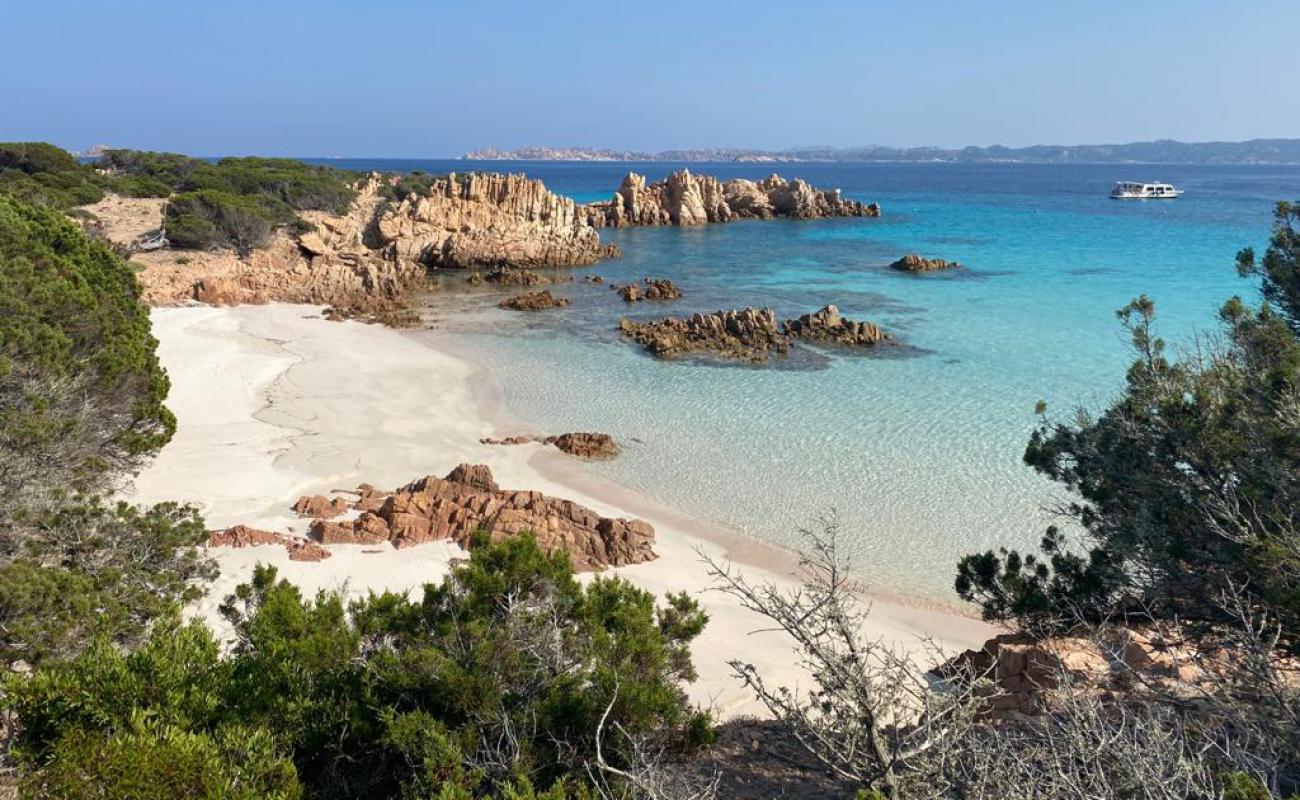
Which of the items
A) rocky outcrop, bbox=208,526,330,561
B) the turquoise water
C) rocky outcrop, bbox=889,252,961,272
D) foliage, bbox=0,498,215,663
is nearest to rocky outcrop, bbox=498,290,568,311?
the turquoise water

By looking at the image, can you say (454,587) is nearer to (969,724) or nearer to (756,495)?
(969,724)

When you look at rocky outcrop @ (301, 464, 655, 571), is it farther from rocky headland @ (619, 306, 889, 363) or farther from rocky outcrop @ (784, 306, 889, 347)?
rocky outcrop @ (784, 306, 889, 347)

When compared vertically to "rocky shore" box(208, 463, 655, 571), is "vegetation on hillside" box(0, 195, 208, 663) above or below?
above

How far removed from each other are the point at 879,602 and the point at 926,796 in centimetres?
804

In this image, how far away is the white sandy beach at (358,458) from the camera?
11.2 m

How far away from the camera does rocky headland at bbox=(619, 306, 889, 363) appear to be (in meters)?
26.3

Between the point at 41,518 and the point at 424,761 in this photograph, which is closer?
the point at 424,761

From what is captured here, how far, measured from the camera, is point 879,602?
39.3 feet

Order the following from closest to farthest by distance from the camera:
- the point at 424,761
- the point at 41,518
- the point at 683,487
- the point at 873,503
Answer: the point at 424,761, the point at 41,518, the point at 873,503, the point at 683,487

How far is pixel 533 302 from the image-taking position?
34.0m

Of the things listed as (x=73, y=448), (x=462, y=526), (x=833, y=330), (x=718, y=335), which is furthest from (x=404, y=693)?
(x=833, y=330)

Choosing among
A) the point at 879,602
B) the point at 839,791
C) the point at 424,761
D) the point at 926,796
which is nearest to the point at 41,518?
the point at 424,761

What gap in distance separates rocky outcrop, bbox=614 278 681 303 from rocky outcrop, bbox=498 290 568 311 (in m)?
2.84

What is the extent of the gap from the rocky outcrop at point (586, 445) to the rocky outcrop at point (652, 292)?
59.5ft
